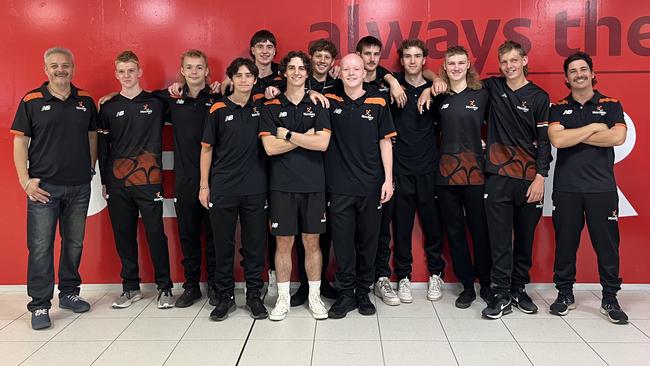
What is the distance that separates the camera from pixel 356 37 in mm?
3979

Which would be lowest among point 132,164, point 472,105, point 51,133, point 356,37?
point 132,164

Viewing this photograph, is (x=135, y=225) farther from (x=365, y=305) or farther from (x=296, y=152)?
(x=365, y=305)

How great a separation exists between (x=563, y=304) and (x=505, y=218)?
75cm

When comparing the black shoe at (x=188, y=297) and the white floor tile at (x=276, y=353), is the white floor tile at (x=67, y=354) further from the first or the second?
the white floor tile at (x=276, y=353)

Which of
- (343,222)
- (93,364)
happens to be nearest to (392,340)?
(343,222)

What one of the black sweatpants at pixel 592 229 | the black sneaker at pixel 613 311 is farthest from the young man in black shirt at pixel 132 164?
the black sneaker at pixel 613 311

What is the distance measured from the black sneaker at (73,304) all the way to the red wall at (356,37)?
90 centimetres

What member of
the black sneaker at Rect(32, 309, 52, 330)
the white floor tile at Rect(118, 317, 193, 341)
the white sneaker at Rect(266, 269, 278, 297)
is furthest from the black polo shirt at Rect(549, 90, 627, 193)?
the black sneaker at Rect(32, 309, 52, 330)

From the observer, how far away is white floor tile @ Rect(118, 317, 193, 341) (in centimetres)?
317

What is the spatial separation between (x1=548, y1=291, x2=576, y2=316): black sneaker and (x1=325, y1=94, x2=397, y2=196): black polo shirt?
1.54m

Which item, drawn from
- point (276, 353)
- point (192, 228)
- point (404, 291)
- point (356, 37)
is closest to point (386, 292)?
A: point (404, 291)

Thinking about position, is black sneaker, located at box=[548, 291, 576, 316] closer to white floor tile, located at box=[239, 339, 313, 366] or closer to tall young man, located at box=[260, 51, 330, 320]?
tall young man, located at box=[260, 51, 330, 320]

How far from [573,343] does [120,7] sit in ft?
13.6

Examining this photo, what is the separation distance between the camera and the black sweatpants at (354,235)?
135 inches
